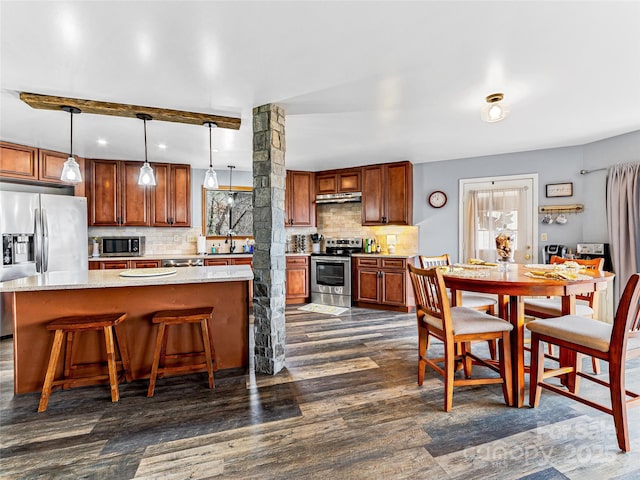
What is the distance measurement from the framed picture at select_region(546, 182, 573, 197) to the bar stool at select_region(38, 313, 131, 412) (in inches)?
200

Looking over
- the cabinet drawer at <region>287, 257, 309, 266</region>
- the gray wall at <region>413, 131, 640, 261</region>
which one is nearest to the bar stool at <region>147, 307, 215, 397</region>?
the cabinet drawer at <region>287, 257, 309, 266</region>

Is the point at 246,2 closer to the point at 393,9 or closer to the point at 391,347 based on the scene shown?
the point at 393,9

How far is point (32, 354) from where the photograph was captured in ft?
7.64

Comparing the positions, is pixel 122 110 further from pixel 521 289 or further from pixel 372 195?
pixel 372 195

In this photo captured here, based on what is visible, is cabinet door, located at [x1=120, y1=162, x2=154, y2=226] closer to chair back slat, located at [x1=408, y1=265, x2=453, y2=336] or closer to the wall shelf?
chair back slat, located at [x1=408, y1=265, x2=453, y2=336]

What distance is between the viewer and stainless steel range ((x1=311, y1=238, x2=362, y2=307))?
16.2 ft

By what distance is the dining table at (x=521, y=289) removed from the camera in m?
1.94

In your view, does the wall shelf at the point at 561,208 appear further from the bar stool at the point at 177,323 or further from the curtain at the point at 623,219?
the bar stool at the point at 177,323

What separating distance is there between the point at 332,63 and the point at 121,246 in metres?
4.21

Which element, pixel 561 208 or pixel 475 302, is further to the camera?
pixel 561 208

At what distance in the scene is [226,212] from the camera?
17.4 ft

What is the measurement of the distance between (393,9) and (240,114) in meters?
1.73

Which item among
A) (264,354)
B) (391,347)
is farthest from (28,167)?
(391,347)

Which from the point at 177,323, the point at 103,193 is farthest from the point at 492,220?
the point at 103,193
